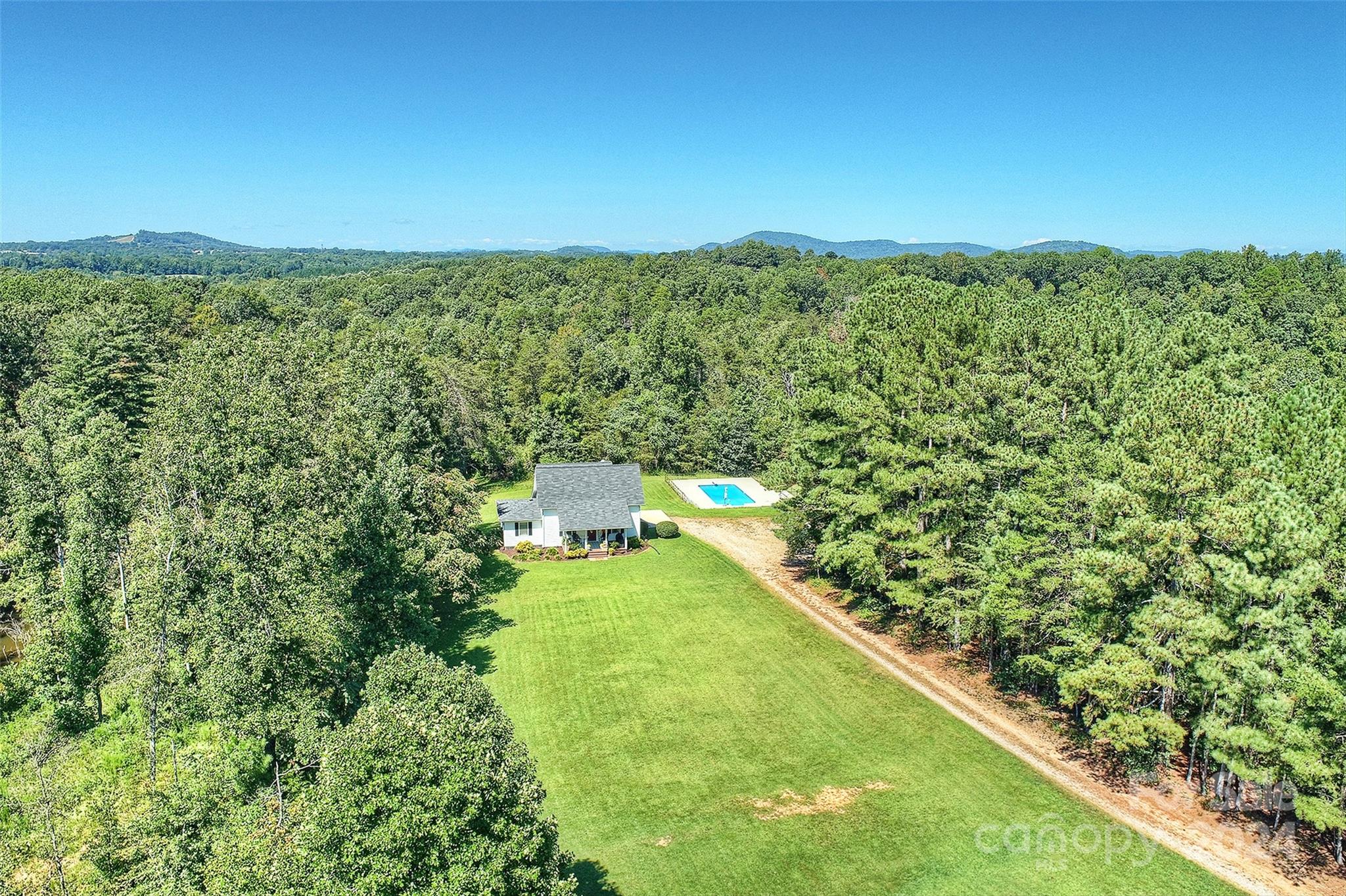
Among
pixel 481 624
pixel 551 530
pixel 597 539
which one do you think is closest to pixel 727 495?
pixel 597 539

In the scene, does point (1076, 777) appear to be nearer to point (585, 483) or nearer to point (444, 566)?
point (444, 566)

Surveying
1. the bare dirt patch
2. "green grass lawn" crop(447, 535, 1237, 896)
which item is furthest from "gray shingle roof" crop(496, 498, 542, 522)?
the bare dirt patch

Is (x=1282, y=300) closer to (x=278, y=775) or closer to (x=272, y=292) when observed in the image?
(x=278, y=775)

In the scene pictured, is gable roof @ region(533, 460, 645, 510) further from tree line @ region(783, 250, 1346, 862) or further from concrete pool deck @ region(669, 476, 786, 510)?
tree line @ region(783, 250, 1346, 862)

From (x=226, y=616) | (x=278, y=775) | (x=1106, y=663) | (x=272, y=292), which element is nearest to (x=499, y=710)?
(x=278, y=775)

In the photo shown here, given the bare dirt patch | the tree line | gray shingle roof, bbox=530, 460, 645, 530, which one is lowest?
the bare dirt patch

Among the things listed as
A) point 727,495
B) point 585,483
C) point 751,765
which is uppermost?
point 585,483
